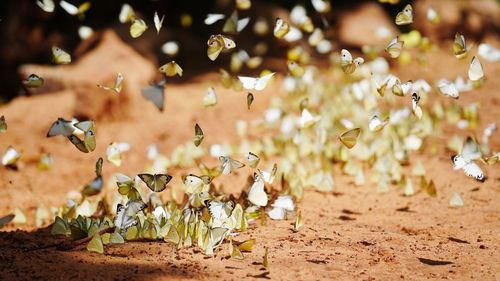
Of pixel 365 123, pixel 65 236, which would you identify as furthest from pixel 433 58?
pixel 65 236

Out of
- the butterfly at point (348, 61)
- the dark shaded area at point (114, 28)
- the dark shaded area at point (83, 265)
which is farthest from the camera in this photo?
the dark shaded area at point (114, 28)

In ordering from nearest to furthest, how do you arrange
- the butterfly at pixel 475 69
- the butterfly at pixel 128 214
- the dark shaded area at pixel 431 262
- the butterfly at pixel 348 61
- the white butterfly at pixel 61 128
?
the dark shaded area at pixel 431 262
the butterfly at pixel 128 214
the white butterfly at pixel 61 128
the butterfly at pixel 348 61
the butterfly at pixel 475 69

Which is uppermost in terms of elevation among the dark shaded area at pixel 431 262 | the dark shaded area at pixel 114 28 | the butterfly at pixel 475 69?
the dark shaded area at pixel 114 28

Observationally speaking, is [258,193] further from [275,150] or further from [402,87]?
[275,150]

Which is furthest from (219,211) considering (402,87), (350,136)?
(402,87)

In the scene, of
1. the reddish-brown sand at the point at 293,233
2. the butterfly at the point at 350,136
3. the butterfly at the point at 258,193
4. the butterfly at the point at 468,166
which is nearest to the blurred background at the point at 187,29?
the reddish-brown sand at the point at 293,233

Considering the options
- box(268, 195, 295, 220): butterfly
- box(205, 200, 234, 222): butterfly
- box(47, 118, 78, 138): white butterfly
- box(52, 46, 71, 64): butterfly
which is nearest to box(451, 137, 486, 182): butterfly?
box(268, 195, 295, 220): butterfly

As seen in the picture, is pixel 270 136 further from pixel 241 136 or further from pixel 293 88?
pixel 293 88

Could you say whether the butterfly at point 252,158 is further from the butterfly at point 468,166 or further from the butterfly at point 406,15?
the butterfly at point 406,15
